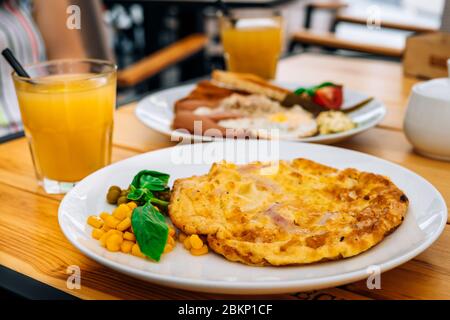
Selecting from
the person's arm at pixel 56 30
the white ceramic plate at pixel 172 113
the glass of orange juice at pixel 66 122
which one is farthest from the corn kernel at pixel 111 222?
the person's arm at pixel 56 30

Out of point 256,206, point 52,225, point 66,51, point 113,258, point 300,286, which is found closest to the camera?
point 300,286

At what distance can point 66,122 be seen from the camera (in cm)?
121

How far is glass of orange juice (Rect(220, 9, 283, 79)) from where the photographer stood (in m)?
2.19

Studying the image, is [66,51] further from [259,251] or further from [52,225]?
[259,251]

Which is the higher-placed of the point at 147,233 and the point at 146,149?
the point at 147,233

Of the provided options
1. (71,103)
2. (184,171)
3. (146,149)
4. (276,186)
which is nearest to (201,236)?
(276,186)

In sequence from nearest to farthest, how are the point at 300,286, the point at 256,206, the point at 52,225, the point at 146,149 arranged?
the point at 300,286, the point at 256,206, the point at 52,225, the point at 146,149

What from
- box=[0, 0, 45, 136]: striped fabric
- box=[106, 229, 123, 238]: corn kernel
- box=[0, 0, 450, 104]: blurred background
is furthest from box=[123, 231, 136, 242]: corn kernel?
box=[0, 0, 45, 136]: striped fabric

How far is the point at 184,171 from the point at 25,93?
15.5 inches

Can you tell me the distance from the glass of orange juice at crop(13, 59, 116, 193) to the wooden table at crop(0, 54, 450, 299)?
0.22 feet

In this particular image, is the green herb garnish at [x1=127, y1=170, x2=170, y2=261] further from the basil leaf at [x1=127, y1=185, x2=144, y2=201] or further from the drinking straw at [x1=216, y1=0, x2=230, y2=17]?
the drinking straw at [x1=216, y1=0, x2=230, y2=17]

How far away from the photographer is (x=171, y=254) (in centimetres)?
86

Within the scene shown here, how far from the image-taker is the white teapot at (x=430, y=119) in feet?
4.31

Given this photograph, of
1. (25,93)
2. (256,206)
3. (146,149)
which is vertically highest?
(25,93)
